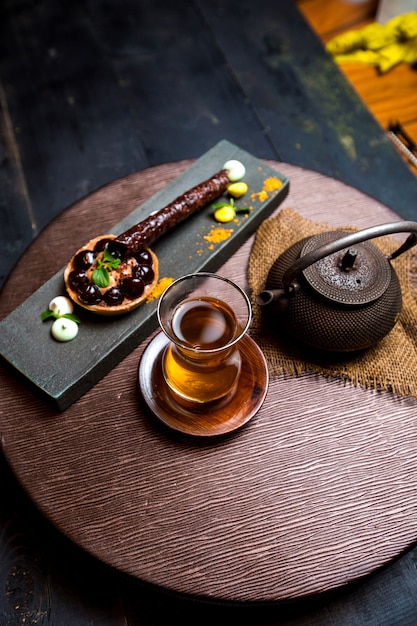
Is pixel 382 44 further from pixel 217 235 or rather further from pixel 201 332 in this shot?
pixel 201 332

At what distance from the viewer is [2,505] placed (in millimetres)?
1573

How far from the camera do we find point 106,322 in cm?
137

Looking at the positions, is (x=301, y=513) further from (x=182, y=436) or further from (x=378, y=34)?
(x=378, y=34)

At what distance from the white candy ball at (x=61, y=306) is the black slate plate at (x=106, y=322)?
2 cm

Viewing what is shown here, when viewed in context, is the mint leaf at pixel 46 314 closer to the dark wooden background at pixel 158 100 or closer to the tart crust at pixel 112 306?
the tart crust at pixel 112 306

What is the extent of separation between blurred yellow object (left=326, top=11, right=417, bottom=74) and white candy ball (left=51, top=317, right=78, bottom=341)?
208 cm

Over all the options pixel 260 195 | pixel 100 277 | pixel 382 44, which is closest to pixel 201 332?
pixel 100 277

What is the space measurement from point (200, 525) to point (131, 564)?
5.7 inches

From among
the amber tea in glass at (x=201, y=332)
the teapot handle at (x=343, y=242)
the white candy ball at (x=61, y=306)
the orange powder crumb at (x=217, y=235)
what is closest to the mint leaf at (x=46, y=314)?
the white candy ball at (x=61, y=306)

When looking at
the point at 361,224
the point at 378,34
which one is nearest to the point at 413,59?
the point at 378,34

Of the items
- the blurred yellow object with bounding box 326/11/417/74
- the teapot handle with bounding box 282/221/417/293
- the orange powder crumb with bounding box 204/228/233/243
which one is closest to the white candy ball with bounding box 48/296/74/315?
the orange powder crumb with bounding box 204/228/233/243

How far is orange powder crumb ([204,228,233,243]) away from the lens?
59.3 inches

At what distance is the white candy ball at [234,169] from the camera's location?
1595 mm

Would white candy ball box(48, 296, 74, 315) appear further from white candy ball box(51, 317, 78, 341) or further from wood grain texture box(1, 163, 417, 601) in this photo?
wood grain texture box(1, 163, 417, 601)
